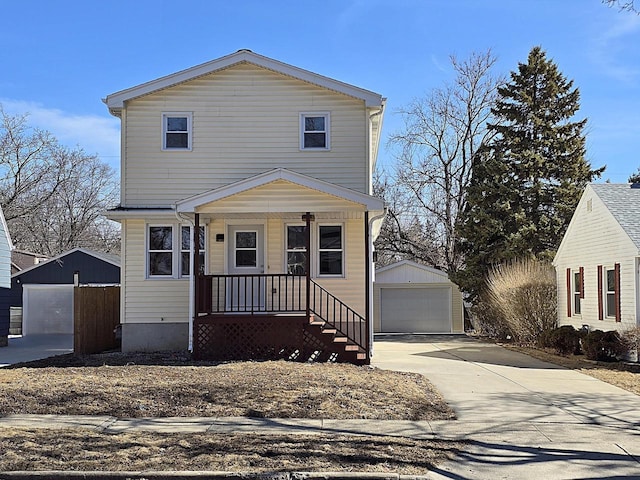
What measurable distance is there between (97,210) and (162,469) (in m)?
43.1

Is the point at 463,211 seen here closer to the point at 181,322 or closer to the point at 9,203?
the point at 181,322

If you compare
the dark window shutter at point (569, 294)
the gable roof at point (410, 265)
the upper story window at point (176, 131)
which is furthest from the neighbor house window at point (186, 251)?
the gable roof at point (410, 265)

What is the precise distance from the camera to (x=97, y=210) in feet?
157

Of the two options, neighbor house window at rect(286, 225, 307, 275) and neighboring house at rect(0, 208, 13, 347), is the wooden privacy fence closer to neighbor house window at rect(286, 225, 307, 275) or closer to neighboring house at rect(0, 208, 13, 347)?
neighboring house at rect(0, 208, 13, 347)

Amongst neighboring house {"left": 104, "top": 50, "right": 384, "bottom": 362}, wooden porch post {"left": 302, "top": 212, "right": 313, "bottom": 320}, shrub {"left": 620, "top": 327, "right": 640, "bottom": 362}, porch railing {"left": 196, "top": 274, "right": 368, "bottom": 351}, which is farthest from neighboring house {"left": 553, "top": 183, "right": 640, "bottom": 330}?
wooden porch post {"left": 302, "top": 212, "right": 313, "bottom": 320}

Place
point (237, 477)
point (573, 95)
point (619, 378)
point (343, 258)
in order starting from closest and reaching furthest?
point (237, 477), point (619, 378), point (343, 258), point (573, 95)

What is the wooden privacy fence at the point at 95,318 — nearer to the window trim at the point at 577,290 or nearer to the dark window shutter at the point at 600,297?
the dark window shutter at the point at 600,297

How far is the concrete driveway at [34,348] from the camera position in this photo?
18.3 m

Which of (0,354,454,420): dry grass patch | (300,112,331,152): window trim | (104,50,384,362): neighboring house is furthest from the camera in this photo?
(300,112,331,152): window trim

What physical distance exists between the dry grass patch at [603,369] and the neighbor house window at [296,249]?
6.89m

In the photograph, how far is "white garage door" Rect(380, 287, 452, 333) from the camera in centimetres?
2969

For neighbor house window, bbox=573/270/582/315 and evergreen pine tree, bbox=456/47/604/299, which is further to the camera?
evergreen pine tree, bbox=456/47/604/299

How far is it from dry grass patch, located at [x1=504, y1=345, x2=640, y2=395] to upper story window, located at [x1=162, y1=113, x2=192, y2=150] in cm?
1101

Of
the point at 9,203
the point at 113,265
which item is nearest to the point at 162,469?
the point at 113,265
